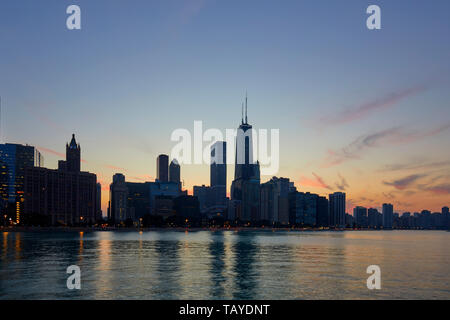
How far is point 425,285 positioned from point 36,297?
5095 cm

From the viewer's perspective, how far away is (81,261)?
92000 mm

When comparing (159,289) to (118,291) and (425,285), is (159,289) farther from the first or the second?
(425,285)
